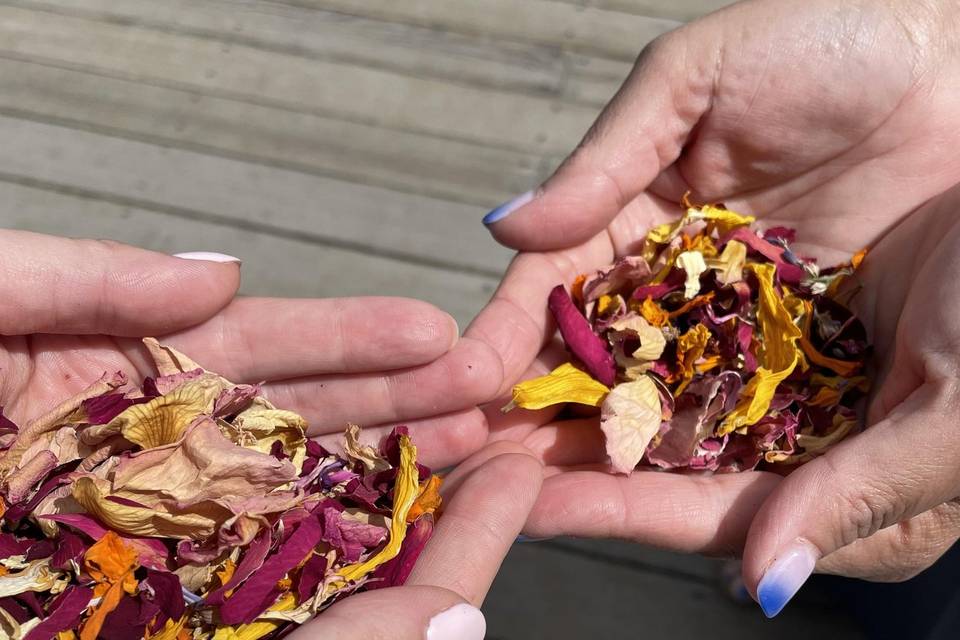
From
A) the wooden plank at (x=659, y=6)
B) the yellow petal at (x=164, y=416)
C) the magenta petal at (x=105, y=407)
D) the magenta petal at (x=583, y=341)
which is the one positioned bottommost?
the magenta petal at (x=105, y=407)

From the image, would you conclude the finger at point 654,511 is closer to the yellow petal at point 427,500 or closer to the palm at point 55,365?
the yellow petal at point 427,500

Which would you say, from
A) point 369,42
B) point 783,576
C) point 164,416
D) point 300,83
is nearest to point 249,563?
point 164,416

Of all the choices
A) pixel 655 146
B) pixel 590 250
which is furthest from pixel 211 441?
pixel 655 146

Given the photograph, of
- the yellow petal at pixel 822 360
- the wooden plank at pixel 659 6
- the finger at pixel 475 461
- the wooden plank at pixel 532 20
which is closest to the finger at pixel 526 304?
the finger at pixel 475 461

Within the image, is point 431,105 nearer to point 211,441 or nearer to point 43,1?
point 43,1

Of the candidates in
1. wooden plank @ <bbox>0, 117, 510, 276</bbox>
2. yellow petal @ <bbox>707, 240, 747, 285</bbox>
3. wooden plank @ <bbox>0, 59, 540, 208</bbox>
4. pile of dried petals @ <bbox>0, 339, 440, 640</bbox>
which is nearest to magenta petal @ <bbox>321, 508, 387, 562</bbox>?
pile of dried petals @ <bbox>0, 339, 440, 640</bbox>

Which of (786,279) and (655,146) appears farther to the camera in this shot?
(655,146)
